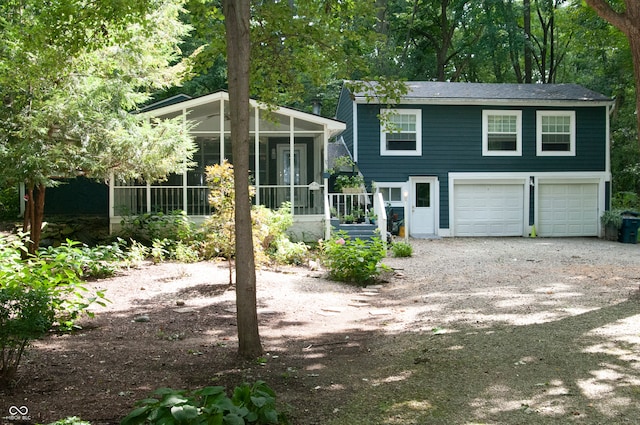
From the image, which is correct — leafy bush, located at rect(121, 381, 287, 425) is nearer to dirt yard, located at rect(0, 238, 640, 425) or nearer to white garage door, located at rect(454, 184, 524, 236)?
dirt yard, located at rect(0, 238, 640, 425)

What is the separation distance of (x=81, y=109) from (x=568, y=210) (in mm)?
17019

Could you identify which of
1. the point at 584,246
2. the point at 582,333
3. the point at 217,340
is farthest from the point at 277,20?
the point at 584,246

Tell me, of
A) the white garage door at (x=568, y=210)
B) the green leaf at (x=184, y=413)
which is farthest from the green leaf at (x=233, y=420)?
the white garage door at (x=568, y=210)

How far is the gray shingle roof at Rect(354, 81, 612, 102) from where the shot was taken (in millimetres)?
20828

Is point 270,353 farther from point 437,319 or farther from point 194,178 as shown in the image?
point 194,178

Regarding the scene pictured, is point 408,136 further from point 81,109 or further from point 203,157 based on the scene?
point 81,109

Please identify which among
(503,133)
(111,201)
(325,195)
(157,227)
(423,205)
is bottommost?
(157,227)

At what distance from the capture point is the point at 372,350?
6414 mm

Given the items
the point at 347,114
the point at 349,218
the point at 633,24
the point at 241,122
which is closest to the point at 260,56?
the point at 241,122

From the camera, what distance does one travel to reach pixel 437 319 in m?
7.84

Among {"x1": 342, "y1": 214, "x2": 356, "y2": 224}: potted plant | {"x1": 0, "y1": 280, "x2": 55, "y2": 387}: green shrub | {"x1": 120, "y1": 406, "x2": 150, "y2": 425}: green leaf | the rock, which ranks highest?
{"x1": 342, "y1": 214, "x2": 356, "y2": 224}: potted plant

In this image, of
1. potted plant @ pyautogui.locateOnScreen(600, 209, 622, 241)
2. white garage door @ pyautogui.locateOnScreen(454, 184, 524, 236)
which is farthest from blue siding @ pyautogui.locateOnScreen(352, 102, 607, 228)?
potted plant @ pyautogui.locateOnScreen(600, 209, 622, 241)

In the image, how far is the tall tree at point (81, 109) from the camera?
9977mm

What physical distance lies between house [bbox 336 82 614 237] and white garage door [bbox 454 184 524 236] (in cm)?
4
